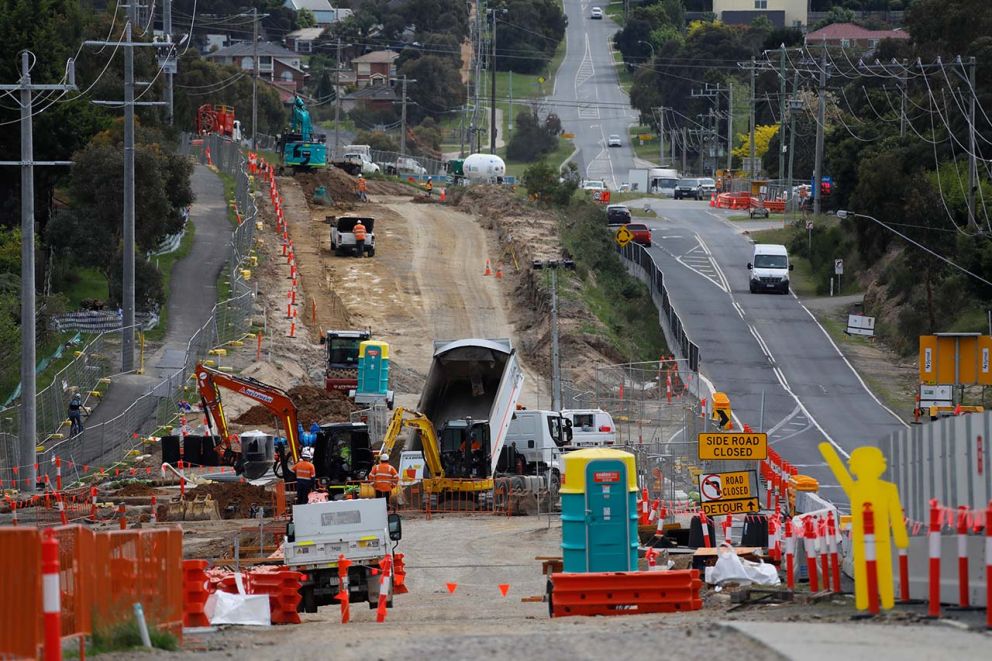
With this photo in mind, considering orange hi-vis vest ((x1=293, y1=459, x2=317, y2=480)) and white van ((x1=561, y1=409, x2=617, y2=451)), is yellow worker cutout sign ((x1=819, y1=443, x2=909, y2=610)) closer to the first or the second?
orange hi-vis vest ((x1=293, y1=459, x2=317, y2=480))

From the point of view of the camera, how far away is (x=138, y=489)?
38.1m

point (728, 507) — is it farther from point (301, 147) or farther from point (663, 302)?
point (301, 147)

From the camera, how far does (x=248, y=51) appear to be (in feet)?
599

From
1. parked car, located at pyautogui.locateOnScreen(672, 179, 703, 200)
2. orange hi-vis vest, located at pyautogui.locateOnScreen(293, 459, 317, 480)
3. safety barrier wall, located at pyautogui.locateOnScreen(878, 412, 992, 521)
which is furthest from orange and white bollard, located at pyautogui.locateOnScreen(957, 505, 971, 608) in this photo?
parked car, located at pyautogui.locateOnScreen(672, 179, 703, 200)

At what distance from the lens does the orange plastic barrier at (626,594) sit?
62.8ft

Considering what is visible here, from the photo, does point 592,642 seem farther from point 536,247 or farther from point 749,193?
point 749,193

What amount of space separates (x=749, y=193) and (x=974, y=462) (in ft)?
313

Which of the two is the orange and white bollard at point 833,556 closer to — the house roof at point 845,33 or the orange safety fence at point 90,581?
the orange safety fence at point 90,581

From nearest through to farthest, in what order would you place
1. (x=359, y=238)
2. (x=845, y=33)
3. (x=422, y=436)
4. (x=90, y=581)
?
1. (x=90, y=581)
2. (x=422, y=436)
3. (x=359, y=238)
4. (x=845, y=33)

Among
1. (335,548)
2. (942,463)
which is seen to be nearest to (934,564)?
(942,463)

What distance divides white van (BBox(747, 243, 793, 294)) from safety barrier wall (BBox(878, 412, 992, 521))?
54.8 meters

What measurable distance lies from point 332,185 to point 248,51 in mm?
103959

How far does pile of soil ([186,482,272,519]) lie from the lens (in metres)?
36.2

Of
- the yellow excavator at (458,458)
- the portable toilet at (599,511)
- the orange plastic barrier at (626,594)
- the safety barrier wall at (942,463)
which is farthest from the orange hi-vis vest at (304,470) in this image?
the safety barrier wall at (942,463)
